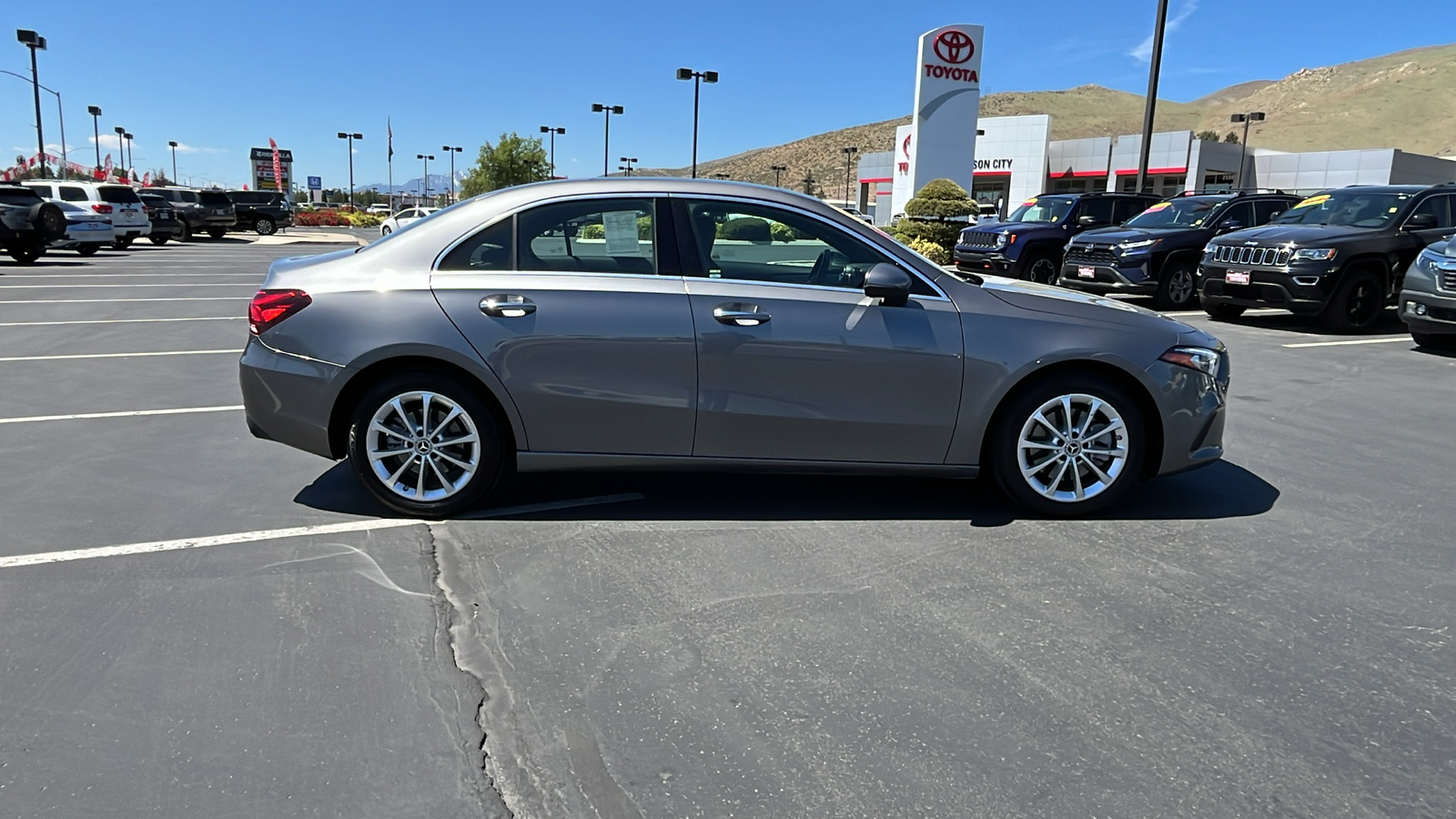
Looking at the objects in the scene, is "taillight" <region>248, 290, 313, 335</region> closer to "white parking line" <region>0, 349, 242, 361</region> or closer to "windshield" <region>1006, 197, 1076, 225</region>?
"white parking line" <region>0, 349, 242, 361</region>

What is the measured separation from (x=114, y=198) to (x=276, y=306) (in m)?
27.6

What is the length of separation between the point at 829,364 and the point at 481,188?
67589mm

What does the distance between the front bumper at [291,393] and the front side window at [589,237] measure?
41.6 inches

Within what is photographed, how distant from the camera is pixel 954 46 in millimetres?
33688

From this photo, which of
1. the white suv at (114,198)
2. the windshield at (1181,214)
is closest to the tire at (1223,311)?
the windshield at (1181,214)

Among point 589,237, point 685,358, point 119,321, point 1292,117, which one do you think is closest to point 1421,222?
point 685,358

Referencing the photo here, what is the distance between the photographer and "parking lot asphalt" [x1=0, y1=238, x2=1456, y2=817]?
2.62m

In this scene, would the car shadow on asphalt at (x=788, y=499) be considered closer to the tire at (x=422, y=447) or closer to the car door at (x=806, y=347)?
the tire at (x=422, y=447)

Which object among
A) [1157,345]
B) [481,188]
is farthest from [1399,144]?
[1157,345]

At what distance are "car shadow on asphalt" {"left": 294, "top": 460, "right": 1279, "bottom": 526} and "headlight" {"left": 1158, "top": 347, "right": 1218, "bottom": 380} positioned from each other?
730 millimetres

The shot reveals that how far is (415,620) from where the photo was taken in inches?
141

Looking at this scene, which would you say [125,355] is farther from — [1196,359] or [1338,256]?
[1338,256]

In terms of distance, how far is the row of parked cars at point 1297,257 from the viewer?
11.0 meters

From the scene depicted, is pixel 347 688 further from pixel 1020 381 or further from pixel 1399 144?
pixel 1399 144
